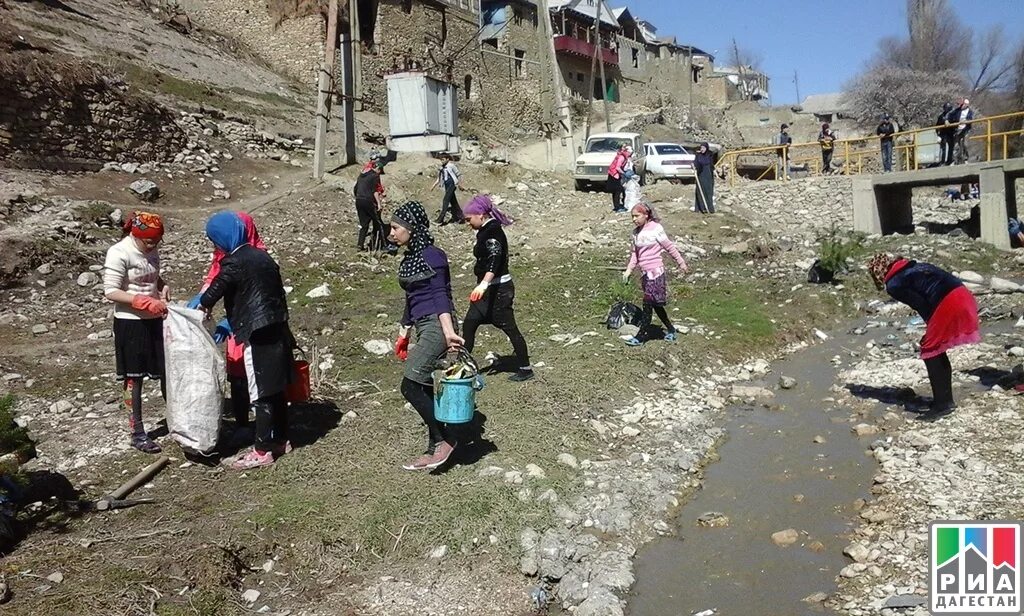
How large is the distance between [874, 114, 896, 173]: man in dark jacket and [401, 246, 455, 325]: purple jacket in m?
15.4

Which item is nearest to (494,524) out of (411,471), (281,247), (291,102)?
(411,471)

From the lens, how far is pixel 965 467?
4.71 meters

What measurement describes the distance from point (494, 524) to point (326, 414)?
7.18ft

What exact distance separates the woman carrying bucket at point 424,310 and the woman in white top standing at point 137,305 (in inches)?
68.1

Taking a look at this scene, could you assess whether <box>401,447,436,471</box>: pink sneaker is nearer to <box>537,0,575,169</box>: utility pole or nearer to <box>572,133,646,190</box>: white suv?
<box>572,133,646,190</box>: white suv

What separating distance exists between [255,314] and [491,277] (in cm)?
186

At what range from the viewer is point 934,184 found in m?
16.1

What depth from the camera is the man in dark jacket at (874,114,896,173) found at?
17.0 metres

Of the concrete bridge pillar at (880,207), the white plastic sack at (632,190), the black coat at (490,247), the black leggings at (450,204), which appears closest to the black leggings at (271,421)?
the black coat at (490,247)

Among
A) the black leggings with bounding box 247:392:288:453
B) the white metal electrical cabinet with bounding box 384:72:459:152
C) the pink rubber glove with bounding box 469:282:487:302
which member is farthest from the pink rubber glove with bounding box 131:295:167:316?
the white metal electrical cabinet with bounding box 384:72:459:152

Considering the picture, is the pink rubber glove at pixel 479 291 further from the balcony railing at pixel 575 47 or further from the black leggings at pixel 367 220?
the balcony railing at pixel 575 47

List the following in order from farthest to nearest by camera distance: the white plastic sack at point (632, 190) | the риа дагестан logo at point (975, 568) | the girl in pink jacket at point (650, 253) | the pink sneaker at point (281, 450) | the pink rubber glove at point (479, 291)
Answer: the white plastic sack at point (632, 190), the girl in pink jacket at point (650, 253), the pink rubber glove at point (479, 291), the pink sneaker at point (281, 450), the риа дагестан logo at point (975, 568)

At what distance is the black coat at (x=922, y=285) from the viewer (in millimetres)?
5582

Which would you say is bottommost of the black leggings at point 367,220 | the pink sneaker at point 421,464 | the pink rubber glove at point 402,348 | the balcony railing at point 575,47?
the pink sneaker at point 421,464
